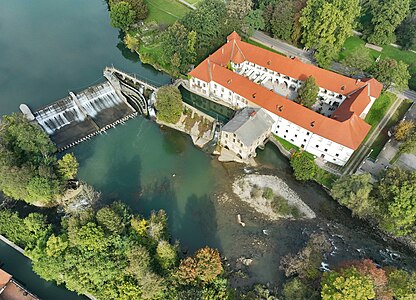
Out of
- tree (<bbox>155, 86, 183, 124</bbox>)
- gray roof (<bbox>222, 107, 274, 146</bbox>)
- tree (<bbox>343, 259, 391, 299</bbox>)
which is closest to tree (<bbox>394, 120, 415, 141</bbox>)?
gray roof (<bbox>222, 107, 274, 146</bbox>)

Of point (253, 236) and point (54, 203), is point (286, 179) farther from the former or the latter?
point (54, 203)

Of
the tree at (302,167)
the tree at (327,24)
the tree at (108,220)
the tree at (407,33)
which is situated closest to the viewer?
the tree at (108,220)

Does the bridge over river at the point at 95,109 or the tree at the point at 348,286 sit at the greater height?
the tree at the point at 348,286

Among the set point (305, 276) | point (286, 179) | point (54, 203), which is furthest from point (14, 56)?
point (305, 276)

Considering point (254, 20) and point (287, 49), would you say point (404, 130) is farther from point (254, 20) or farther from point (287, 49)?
point (254, 20)

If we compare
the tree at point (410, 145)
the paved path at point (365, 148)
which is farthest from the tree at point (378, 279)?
the tree at point (410, 145)

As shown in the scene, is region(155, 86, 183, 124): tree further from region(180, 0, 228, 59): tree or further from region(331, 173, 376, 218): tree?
region(331, 173, 376, 218): tree

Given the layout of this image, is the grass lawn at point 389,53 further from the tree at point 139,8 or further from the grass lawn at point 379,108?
the tree at point 139,8
